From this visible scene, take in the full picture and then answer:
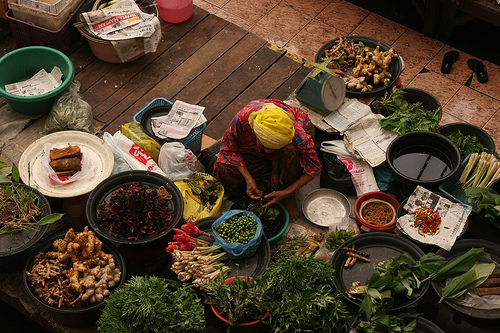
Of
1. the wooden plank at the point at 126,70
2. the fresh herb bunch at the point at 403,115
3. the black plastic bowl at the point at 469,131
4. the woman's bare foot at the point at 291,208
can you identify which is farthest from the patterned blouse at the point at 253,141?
the wooden plank at the point at 126,70

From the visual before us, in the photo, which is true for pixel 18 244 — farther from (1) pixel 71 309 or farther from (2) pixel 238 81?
(2) pixel 238 81

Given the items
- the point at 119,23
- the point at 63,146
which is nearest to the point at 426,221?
the point at 63,146

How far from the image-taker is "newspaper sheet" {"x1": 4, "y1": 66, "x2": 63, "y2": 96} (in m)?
4.93

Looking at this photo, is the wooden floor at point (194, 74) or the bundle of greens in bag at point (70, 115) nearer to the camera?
the bundle of greens in bag at point (70, 115)

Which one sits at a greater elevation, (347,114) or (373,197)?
(347,114)

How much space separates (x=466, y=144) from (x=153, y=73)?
2.91 metres

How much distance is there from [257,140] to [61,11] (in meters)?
2.35

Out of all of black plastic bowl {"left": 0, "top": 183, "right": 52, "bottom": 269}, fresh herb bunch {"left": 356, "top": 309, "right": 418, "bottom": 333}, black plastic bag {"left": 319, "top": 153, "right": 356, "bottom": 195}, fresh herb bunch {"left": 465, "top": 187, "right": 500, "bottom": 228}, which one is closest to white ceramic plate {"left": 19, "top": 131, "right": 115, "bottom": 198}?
black plastic bowl {"left": 0, "top": 183, "right": 52, "bottom": 269}

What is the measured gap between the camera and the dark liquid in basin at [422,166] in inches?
175

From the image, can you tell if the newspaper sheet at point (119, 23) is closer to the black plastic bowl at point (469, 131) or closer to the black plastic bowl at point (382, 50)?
the black plastic bowl at point (382, 50)

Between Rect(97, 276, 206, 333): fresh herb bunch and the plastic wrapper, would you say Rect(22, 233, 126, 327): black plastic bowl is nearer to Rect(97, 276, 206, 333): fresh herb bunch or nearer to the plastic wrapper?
Rect(97, 276, 206, 333): fresh herb bunch

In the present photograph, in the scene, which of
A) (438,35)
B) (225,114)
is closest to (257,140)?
(225,114)

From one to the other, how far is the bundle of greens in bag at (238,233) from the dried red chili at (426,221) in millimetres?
1153

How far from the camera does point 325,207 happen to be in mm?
4633
